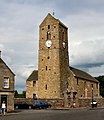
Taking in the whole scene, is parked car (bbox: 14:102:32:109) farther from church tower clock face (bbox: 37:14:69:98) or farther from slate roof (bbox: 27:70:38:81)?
slate roof (bbox: 27:70:38:81)

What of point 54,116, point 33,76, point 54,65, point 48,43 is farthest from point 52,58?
point 54,116

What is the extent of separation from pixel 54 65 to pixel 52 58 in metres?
2.06

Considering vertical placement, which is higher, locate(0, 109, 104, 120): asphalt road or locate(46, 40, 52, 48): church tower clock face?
locate(46, 40, 52, 48): church tower clock face

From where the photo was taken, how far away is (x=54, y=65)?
3103 inches

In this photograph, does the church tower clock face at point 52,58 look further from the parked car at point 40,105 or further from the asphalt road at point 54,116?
the asphalt road at point 54,116

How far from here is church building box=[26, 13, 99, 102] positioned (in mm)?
78062

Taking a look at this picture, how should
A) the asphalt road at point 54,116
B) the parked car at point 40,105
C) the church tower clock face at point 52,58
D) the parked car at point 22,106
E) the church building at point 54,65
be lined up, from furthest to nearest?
1. the church building at point 54,65
2. the church tower clock face at point 52,58
3. the parked car at point 22,106
4. the parked car at point 40,105
5. the asphalt road at point 54,116

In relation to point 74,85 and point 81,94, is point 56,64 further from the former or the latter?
point 81,94

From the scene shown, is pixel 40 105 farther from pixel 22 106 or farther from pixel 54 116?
pixel 54 116

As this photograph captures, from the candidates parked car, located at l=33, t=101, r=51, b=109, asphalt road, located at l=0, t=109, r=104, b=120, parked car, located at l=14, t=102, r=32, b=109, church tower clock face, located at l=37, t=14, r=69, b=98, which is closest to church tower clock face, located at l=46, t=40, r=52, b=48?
church tower clock face, located at l=37, t=14, r=69, b=98

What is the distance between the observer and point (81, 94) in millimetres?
87500

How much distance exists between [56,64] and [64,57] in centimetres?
438

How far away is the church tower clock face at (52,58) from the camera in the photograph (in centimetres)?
7794

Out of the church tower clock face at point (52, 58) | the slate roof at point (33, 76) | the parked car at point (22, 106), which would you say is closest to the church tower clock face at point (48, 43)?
the church tower clock face at point (52, 58)
